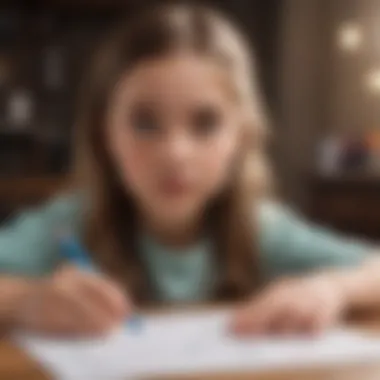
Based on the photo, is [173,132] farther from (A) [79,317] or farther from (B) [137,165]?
(A) [79,317]

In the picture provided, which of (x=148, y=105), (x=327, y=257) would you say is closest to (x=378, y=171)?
(x=327, y=257)

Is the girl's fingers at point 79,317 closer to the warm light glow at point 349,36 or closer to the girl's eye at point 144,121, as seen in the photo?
the girl's eye at point 144,121

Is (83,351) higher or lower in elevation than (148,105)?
lower

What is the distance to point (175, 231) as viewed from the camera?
64 cm

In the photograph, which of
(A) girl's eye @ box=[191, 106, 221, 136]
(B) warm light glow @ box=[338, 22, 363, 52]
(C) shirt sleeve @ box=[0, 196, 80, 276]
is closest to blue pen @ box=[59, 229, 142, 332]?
(C) shirt sleeve @ box=[0, 196, 80, 276]

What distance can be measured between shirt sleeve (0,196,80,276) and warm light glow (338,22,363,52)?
0.22 metres

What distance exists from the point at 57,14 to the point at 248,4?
130 mm

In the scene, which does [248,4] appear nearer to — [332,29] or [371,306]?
[332,29]

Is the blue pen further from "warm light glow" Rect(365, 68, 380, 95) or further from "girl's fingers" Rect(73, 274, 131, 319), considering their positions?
"warm light glow" Rect(365, 68, 380, 95)

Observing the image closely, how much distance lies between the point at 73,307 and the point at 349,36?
0.28 meters

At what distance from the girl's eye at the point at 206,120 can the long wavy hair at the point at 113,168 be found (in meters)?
0.02

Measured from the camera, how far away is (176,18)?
1.92 feet

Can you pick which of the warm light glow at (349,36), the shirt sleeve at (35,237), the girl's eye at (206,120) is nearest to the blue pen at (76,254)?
the shirt sleeve at (35,237)

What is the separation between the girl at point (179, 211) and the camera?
57 centimetres
